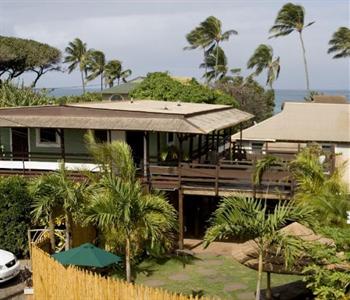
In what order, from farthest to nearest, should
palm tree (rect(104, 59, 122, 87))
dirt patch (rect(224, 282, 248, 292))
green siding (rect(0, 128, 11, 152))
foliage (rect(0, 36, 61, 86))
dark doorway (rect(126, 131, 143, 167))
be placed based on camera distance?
1. palm tree (rect(104, 59, 122, 87))
2. foliage (rect(0, 36, 61, 86))
3. green siding (rect(0, 128, 11, 152))
4. dark doorway (rect(126, 131, 143, 167))
5. dirt patch (rect(224, 282, 248, 292))

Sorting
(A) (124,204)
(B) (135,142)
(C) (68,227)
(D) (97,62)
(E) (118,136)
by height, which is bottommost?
(C) (68,227)

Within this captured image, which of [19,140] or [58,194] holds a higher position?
[19,140]

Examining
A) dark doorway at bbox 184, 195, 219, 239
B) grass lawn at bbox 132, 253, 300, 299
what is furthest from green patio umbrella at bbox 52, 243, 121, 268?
dark doorway at bbox 184, 195, 219, 239

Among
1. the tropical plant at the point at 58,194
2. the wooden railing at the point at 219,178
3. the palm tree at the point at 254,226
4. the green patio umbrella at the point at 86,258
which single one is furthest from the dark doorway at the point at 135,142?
the palm tree at the point at 254,226

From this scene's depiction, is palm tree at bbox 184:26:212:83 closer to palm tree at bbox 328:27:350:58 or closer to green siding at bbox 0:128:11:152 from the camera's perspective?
palm tree at bbox 328:27:350:58

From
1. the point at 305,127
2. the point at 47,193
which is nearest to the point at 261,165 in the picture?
the point at 47,193

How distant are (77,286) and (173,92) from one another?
31.4m

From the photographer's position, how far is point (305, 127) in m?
24.1

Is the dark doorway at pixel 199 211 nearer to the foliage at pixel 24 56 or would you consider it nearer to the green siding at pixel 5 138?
the green siding at pixel 5 138

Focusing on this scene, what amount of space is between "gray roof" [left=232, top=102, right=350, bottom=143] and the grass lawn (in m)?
5.99

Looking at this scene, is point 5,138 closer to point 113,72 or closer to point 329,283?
point 329,283

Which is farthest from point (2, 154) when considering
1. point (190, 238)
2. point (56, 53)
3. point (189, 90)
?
point (56, 53)

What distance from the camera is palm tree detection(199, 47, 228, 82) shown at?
78.0 metres

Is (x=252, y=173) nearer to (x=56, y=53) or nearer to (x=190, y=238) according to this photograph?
(x=190, y=238)
